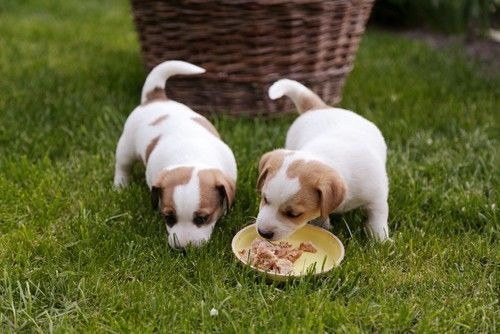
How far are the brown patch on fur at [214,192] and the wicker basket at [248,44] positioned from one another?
161 cm

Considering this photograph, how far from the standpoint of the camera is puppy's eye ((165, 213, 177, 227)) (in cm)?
335

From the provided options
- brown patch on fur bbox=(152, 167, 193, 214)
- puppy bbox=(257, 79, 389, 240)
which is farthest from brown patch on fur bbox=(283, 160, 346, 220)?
brown patch on fur bbox=(152, 167, 193, 214)

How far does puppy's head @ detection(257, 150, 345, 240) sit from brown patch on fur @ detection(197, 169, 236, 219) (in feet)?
1.00

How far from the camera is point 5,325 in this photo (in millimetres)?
2816

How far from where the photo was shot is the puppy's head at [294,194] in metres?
3.05

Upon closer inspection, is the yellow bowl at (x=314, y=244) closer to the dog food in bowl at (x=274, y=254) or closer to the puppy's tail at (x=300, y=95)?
the dog food in bowl at (x=274, y=254)

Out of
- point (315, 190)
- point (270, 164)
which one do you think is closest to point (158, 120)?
point (270, 164)

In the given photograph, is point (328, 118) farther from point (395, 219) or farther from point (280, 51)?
point (280, 51)

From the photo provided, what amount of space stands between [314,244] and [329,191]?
51 cm

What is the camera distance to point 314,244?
348 cm

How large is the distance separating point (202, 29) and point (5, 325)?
2645 mm

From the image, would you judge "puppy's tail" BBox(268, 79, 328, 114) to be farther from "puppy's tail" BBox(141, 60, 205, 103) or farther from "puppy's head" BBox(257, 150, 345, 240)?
"puppy's head" BBox(257, 150, 345, 240)

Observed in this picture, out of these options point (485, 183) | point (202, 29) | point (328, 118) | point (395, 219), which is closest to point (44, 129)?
point (202, 29)

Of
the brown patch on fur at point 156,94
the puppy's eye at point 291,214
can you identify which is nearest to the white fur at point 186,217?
the puppy's eye at point 291,214
